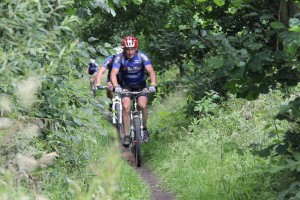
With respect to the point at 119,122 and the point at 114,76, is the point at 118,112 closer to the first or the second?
the point at 119,122

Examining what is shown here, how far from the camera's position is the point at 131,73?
37.8 feet

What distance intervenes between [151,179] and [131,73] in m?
2.43

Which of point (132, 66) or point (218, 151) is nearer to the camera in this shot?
point (218, 151)

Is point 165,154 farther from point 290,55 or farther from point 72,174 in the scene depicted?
point 290,55

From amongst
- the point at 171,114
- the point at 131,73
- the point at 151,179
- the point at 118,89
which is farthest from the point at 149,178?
the point at 171,114

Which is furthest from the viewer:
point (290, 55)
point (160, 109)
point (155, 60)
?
point (160, 109)

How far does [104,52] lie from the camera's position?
22.0 ft

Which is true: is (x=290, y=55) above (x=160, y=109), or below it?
above

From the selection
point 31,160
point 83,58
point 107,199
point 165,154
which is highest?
point 83,58

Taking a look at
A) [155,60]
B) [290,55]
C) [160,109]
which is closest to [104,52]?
[290,55]

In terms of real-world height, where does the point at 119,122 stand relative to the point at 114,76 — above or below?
below

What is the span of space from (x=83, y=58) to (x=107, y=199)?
270 centimetres

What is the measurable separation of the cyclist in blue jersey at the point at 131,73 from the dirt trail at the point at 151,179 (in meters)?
0.34

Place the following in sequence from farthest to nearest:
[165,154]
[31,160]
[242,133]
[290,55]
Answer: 1. [165,154]
2. [242,133]
3. [290,55]
4. [31,160]
